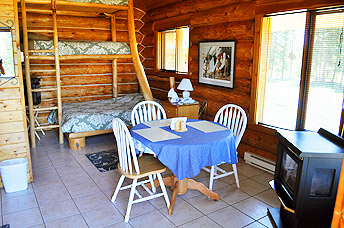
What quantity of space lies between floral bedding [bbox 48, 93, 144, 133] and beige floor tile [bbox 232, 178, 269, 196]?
8.16 feet

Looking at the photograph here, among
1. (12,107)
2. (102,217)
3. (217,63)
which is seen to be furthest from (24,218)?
(217,63)

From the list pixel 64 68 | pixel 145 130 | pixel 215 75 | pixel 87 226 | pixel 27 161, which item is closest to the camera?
pixel 87 226

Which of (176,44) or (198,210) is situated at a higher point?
(176,44)

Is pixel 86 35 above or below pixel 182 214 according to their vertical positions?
above

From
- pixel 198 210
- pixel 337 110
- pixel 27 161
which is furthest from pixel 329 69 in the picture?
pixel 27 161

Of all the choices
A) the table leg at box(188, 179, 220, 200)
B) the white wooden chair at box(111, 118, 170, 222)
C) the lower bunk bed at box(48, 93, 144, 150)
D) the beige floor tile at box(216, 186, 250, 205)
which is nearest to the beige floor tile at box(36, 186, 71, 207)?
the white wooden chair at box(111, 118, 170, 222)

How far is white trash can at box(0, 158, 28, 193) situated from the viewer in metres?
3.19

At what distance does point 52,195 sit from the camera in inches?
127

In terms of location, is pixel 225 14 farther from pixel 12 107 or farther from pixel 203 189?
pixel 12 107

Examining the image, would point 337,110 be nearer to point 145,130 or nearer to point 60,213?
point 145,130

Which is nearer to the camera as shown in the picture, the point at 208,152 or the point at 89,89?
the point at 208,152

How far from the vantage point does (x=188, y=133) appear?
3006mm

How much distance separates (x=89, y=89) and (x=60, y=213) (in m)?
4.07

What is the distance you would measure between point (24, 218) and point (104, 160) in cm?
161
